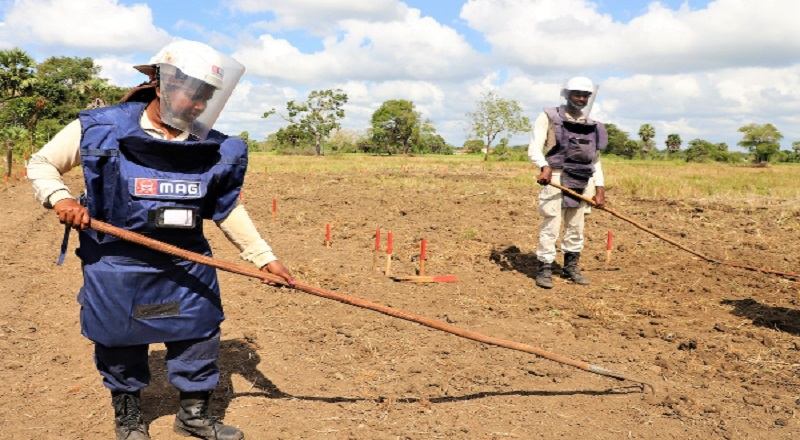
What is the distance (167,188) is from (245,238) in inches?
19.2

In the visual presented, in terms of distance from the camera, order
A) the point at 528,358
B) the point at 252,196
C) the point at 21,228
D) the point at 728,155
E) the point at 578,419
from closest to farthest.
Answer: the point at 578,419 → the point at 528,358 → the point at 21,228 → the point at 252,196 → the point at 728,155

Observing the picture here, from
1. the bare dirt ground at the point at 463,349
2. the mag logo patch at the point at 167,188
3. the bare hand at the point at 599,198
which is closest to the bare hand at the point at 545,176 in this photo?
the bare hand at the point at 599,198

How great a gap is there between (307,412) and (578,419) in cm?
152

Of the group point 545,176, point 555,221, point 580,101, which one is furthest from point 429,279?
point 580,101

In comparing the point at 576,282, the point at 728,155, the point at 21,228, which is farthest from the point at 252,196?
the point at 728,155

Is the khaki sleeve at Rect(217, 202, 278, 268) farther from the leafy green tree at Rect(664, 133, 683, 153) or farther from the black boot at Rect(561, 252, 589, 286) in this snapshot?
the leafy green tree at Rect(664, 133, 683, 153)

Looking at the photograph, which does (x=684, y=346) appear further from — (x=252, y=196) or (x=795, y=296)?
(x=252, y=196)

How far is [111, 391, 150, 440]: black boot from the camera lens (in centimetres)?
294

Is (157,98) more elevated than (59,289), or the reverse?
(157,98)

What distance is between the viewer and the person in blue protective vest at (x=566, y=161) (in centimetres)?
621

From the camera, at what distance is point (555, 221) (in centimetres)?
633

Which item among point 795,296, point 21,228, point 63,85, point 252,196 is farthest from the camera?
point 63,85

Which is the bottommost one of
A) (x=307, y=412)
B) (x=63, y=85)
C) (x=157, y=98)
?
(x=307, y=412)

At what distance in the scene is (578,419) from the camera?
3402mm
